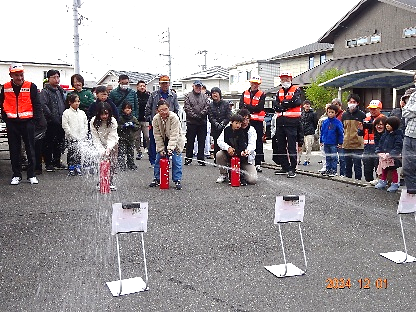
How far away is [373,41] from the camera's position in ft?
84.7

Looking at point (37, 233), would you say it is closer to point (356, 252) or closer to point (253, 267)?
Result: point (253, 267)

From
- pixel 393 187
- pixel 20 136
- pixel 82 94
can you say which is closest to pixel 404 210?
pixel 393 187

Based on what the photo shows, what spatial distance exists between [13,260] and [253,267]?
7.05 ft

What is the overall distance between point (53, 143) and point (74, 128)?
3.03 ft

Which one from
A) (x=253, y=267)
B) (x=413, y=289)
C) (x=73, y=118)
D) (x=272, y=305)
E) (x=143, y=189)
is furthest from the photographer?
(x=73, y=118)

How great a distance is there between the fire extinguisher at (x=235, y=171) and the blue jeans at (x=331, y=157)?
2.47 m

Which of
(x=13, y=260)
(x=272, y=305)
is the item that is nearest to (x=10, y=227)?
(x=13, y=260)

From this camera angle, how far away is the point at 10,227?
5105 mm

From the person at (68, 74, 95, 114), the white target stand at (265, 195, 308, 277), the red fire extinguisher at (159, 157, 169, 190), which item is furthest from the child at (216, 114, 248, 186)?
the white target stand at (265, 195, 308, 277)

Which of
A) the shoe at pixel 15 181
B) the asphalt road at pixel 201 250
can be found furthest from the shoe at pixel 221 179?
the shoe at pixel 15 181

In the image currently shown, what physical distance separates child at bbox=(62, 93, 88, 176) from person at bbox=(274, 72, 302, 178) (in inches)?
141

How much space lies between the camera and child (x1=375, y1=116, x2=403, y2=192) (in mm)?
7094

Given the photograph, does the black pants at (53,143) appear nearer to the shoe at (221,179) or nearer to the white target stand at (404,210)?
the shoe at (221,179)

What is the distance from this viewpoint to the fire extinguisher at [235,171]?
7484 mm
